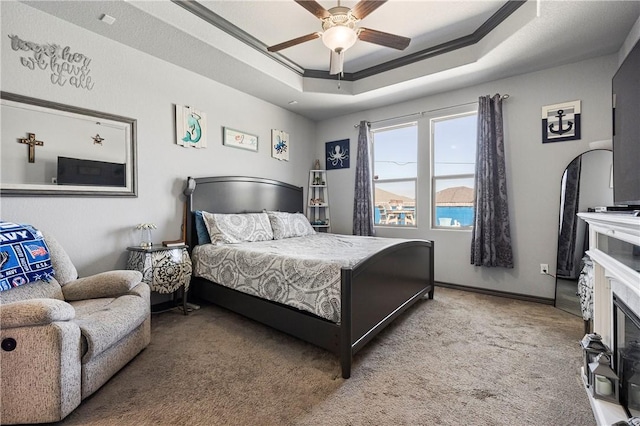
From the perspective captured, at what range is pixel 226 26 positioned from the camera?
284 cm

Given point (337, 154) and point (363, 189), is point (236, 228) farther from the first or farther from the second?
point (337, 154)

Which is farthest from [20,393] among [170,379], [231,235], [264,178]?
[264,178]

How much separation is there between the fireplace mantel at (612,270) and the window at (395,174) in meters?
2.49

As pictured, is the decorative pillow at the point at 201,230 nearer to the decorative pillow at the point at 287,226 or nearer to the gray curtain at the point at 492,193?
the decorative pillow at the point at 287,226

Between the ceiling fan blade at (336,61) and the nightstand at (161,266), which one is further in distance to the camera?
the nightstand at (161,266)

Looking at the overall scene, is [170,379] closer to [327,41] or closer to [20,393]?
[20,393]

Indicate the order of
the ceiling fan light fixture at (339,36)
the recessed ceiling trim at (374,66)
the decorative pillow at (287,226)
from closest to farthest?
the ceiling fan light fixture at (339,36), the recessed ceiling trim at (374,66), the decorative pillow at (287,226)

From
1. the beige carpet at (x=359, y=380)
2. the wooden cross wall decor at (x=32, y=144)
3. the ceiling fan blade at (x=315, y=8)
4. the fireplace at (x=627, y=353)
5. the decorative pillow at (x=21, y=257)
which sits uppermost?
the ceiling fan blade at (x=315, y=8)

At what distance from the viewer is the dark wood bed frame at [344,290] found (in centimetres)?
188

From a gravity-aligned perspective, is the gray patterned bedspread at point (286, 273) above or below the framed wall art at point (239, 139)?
below

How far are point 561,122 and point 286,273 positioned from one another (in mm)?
3460

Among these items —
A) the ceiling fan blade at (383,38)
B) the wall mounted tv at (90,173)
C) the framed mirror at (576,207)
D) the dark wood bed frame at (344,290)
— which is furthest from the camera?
the framed mirror at (576,207)

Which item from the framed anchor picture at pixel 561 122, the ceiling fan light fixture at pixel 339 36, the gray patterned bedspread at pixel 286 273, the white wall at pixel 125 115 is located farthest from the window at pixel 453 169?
the white wall at pixel 125 115

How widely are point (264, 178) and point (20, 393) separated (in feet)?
10.8
